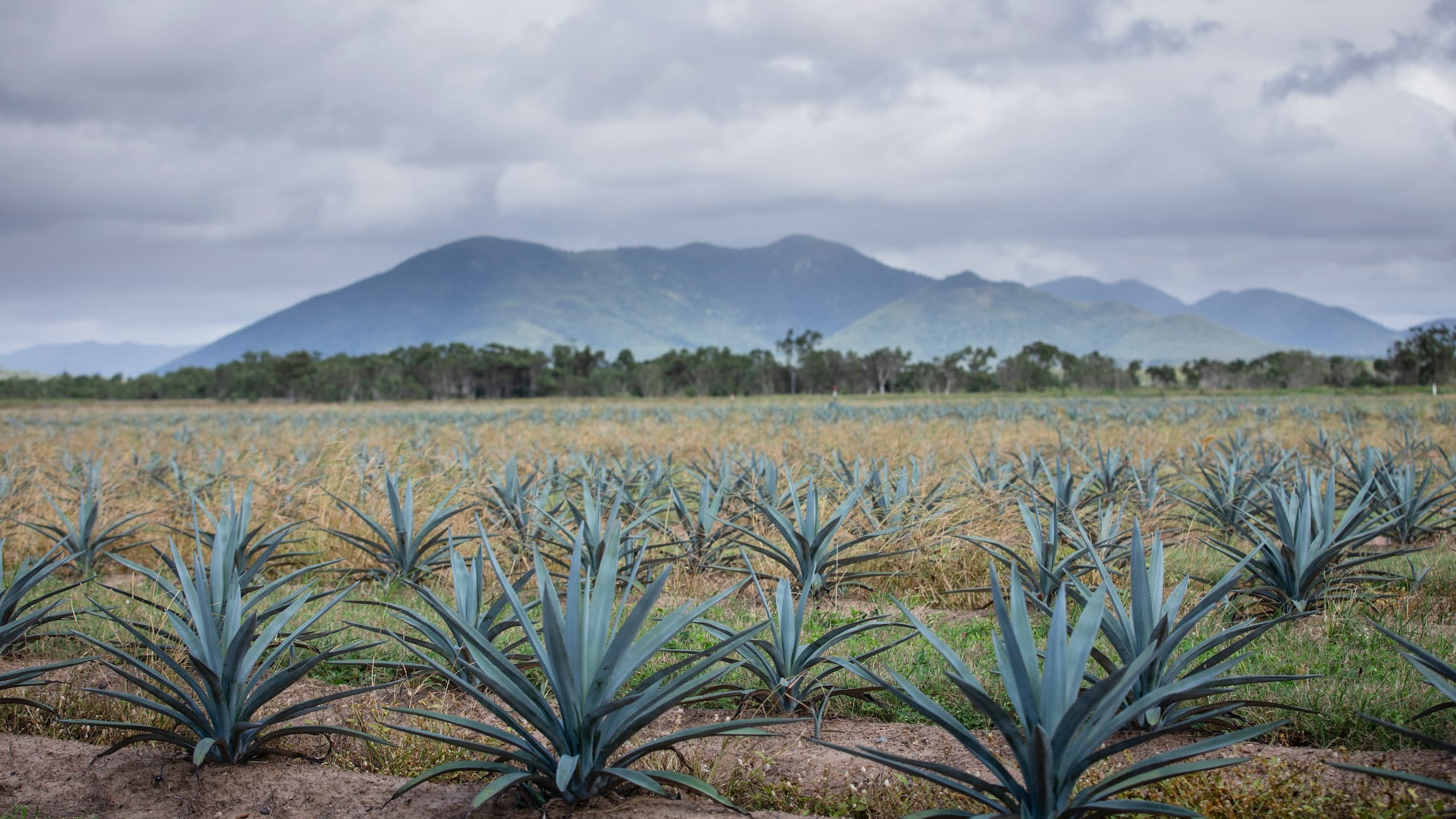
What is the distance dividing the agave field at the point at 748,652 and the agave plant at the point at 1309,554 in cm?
2

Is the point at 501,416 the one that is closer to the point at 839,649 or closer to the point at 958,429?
the point at 958,429

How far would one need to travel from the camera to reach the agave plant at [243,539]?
351 cm

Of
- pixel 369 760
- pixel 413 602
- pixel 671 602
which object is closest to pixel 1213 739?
pixel 369 760

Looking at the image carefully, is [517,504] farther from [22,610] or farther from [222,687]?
[222,687]

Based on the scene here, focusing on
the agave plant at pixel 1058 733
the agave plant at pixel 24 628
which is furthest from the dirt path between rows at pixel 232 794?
the agave plant at pixel 1058 733

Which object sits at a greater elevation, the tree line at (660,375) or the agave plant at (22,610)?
the tree line at (660,375)

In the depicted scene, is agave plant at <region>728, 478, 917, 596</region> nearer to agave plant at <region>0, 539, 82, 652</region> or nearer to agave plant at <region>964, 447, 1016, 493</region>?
agave plant at <region>964, 447, 1016, 493</region>

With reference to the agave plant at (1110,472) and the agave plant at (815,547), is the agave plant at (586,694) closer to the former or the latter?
the agave plant at (815,547)

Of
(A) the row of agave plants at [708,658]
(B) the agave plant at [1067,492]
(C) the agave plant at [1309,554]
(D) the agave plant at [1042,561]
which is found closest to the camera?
(A) the row of agave plants at [708,658]

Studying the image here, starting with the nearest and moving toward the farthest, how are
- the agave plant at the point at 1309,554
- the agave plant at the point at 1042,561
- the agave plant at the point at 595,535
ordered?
the agave plant at the point at 1042,561 → the agave plant at the point at 1309,554 → the agave plant at the point at 595,535

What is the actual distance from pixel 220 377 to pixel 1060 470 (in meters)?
89.1

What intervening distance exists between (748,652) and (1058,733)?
1508mm

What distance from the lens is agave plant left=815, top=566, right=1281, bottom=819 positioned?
202 cm

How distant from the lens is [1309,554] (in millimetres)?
4160
